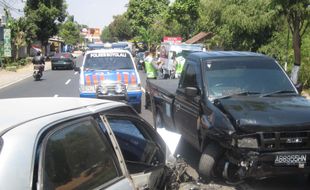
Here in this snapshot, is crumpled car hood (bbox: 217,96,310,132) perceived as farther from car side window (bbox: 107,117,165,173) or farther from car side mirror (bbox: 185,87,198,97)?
car side window (bbox: 107,117,165,173)

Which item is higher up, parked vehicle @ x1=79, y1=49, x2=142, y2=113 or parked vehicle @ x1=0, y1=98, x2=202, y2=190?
parked vehicle @ x1=0, y1=98, x2=202, y2=190

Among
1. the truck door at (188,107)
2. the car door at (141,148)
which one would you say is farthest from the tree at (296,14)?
the car door at (141,148)

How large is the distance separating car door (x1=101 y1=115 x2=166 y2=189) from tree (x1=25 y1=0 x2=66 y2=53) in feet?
198

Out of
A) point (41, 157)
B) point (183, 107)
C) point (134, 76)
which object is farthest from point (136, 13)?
point (41, 157)

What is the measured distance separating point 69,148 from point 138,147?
1518mm

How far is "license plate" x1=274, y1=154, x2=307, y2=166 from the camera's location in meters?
6.28

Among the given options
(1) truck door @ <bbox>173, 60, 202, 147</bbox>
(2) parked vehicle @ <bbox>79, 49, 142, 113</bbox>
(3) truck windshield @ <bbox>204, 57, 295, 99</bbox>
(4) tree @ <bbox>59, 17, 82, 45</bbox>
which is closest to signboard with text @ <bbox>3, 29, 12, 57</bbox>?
(2) parked vehicle @ <bbox>79, 49, 142, 113</bbox>

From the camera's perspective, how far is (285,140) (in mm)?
6352

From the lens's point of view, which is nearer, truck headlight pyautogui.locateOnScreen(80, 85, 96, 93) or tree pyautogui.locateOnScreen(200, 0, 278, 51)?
truck headlight pyautogui.locateOnScreen(80, 85, 96, 93)

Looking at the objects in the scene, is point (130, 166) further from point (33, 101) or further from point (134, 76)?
point (134, 76)

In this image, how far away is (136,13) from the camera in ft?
307

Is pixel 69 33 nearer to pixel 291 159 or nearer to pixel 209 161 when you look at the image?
pixel 209 161

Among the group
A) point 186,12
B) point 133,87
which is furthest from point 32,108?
point 186,12

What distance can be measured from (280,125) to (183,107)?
7.75 feet
